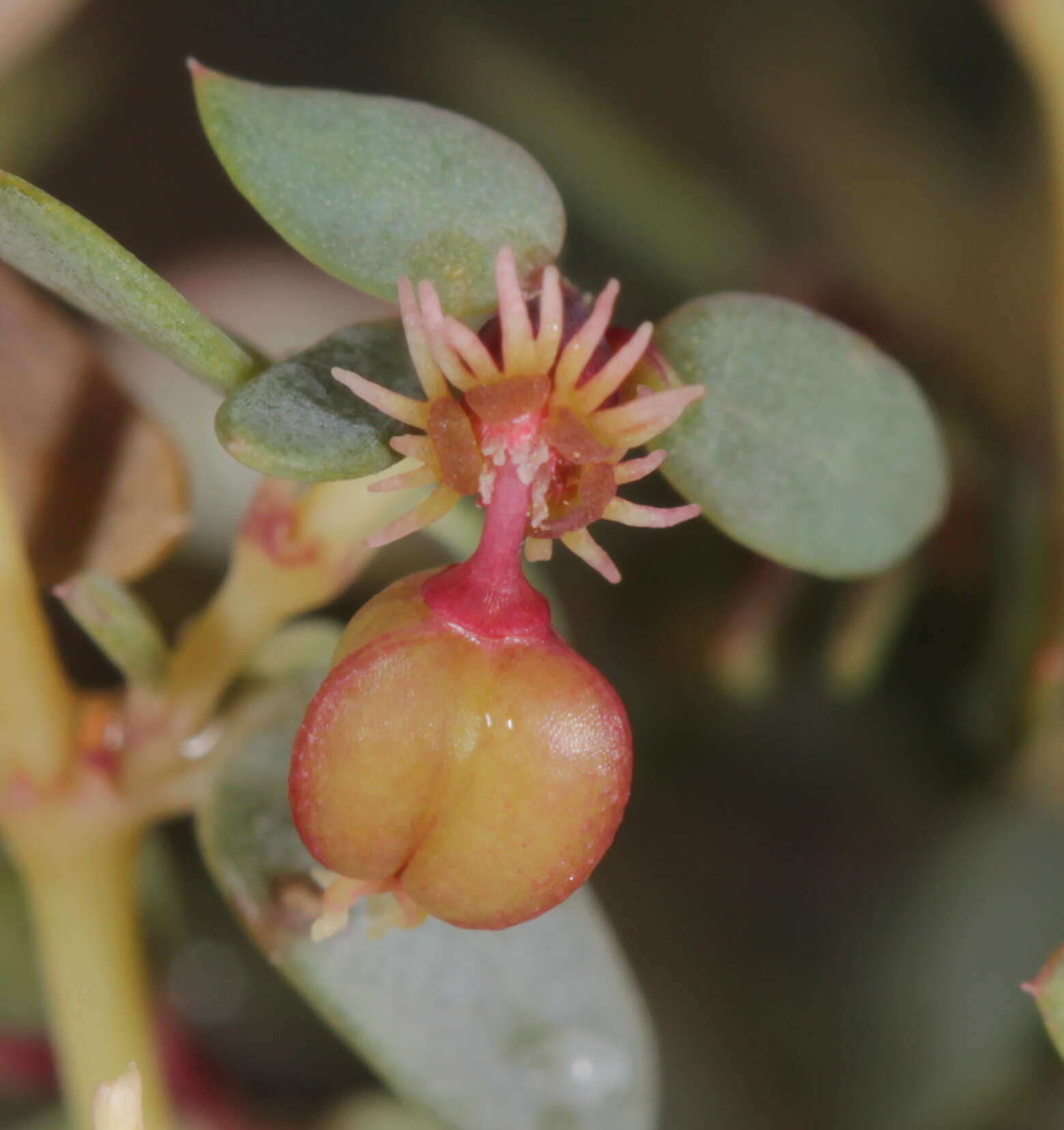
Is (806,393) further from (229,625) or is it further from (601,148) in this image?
(601,148)

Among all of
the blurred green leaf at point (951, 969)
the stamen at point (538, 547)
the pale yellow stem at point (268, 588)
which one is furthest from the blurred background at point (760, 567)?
the stamen at point (538, 547)

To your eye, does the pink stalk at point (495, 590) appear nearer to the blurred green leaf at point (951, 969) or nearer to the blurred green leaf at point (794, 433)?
the blurred green leaf at point (794, 433)

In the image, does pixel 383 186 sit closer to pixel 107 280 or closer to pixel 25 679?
pixel 107 280

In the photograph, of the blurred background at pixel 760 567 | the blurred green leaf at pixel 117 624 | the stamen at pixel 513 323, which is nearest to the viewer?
the stamen at pixel 513 323

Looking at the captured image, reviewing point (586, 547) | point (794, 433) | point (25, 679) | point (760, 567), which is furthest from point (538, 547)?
point (760, 567)

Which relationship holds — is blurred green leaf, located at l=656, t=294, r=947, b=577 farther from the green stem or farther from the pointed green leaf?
the green stem
